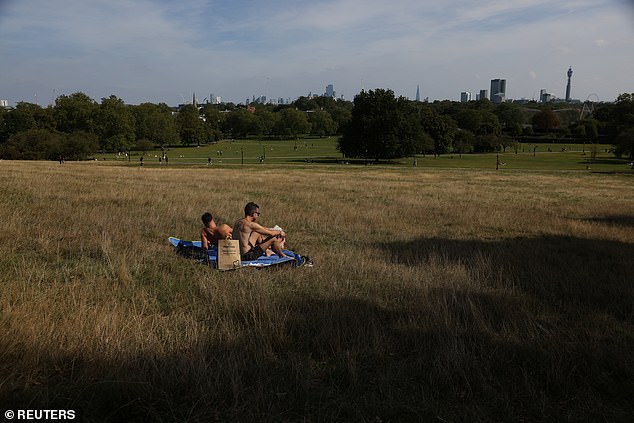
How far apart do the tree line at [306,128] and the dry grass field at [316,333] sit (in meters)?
72.4

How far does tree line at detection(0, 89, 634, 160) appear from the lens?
3270 inches

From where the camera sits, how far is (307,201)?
67.6 ft

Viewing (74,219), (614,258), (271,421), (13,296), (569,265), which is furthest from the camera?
(74,219)

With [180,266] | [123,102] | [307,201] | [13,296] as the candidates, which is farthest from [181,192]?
[123,102]

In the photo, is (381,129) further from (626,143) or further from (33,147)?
(33,147)

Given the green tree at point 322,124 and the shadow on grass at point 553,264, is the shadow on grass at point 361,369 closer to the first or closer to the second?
the shadow on grass at point 553,264

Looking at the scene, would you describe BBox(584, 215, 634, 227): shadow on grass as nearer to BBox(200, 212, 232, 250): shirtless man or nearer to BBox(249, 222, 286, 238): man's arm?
BBox(249, 222, 286, 238): man's arm

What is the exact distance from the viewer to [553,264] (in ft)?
32.9

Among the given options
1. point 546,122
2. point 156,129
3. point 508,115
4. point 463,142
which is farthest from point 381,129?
point 508,115

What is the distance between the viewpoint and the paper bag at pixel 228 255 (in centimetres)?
830

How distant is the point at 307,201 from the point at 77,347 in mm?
15966

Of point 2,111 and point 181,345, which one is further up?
point 2,111

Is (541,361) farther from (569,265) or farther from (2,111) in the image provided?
(2,111)

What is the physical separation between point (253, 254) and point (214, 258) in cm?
74
